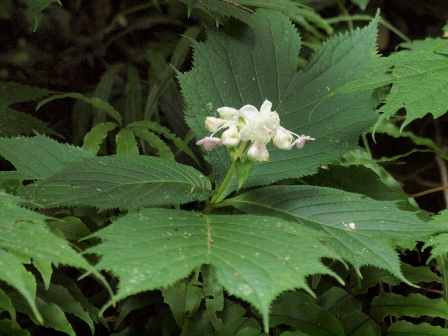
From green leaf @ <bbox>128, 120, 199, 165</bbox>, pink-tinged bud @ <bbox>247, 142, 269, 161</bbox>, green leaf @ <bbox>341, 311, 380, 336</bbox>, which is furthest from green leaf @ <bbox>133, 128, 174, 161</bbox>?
green leaf @ <bbox>341, 311, 380, 336</bbox>

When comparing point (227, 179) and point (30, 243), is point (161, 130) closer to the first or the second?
point (227, 179)

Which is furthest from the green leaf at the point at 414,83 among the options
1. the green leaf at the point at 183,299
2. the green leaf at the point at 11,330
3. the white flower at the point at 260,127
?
the green leaf at the point at 11,330

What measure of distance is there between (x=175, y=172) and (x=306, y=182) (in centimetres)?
38

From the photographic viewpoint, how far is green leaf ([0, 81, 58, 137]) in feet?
5.05

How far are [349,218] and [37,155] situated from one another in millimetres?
663

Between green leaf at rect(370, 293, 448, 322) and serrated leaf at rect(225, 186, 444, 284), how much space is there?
5.6 inches

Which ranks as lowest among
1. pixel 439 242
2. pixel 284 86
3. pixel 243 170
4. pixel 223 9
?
pixel 439 242

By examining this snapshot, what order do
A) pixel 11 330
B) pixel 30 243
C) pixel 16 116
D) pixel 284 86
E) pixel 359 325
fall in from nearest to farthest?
pixel 30 243 < pixel 11 330 < pixel 359 325 < pixel 284 86 < pixel 16 116

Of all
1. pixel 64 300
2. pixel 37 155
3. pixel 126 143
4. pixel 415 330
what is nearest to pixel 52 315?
pixel 64 300

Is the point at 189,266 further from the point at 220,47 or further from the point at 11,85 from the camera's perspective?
the point at 11,85

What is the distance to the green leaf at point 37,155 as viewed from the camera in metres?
1.12

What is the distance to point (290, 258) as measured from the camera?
31.6 inches

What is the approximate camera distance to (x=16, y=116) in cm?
158

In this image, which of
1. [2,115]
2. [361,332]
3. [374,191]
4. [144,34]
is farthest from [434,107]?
[144,34]
